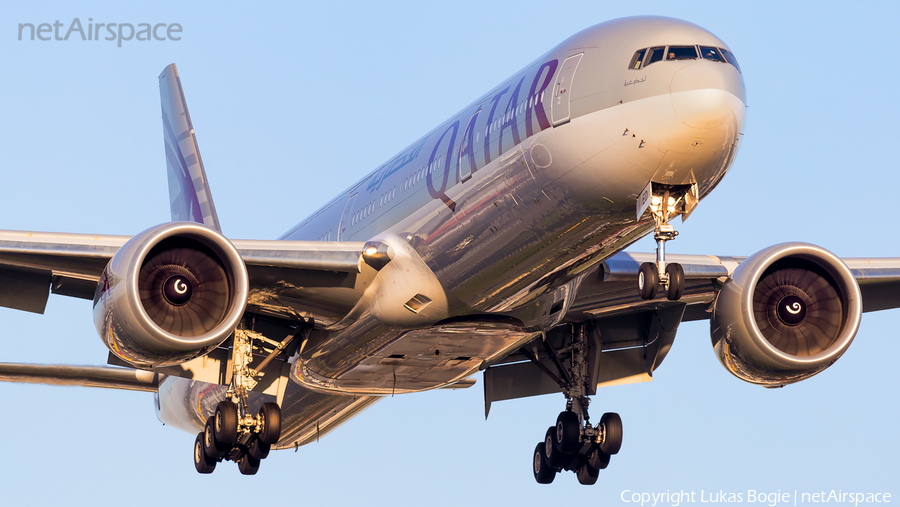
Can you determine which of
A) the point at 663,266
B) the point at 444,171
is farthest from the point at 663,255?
the point at 444,171

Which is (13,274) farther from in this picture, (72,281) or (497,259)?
(497,259)

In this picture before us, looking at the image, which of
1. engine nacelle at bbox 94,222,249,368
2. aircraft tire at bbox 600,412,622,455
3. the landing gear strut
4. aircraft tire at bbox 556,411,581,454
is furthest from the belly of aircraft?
aircraft tire at bbox 600,412,622,455

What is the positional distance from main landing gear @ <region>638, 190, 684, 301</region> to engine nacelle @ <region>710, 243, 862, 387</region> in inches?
185

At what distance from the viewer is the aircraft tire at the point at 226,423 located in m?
21.7

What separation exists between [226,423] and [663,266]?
878 cm

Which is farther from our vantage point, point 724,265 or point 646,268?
point 724,265

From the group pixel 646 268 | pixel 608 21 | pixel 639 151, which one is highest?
pixel 608 21

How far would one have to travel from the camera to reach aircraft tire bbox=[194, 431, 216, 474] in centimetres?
2242

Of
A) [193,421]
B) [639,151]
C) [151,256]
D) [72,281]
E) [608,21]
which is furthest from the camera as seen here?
[193,421]

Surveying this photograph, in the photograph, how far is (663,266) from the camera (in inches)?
662

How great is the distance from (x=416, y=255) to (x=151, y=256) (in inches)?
164

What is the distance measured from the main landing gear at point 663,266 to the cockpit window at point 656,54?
69.2 inches

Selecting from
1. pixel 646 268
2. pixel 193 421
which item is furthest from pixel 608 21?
pixel 193 421

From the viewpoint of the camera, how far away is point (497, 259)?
61.8ft
